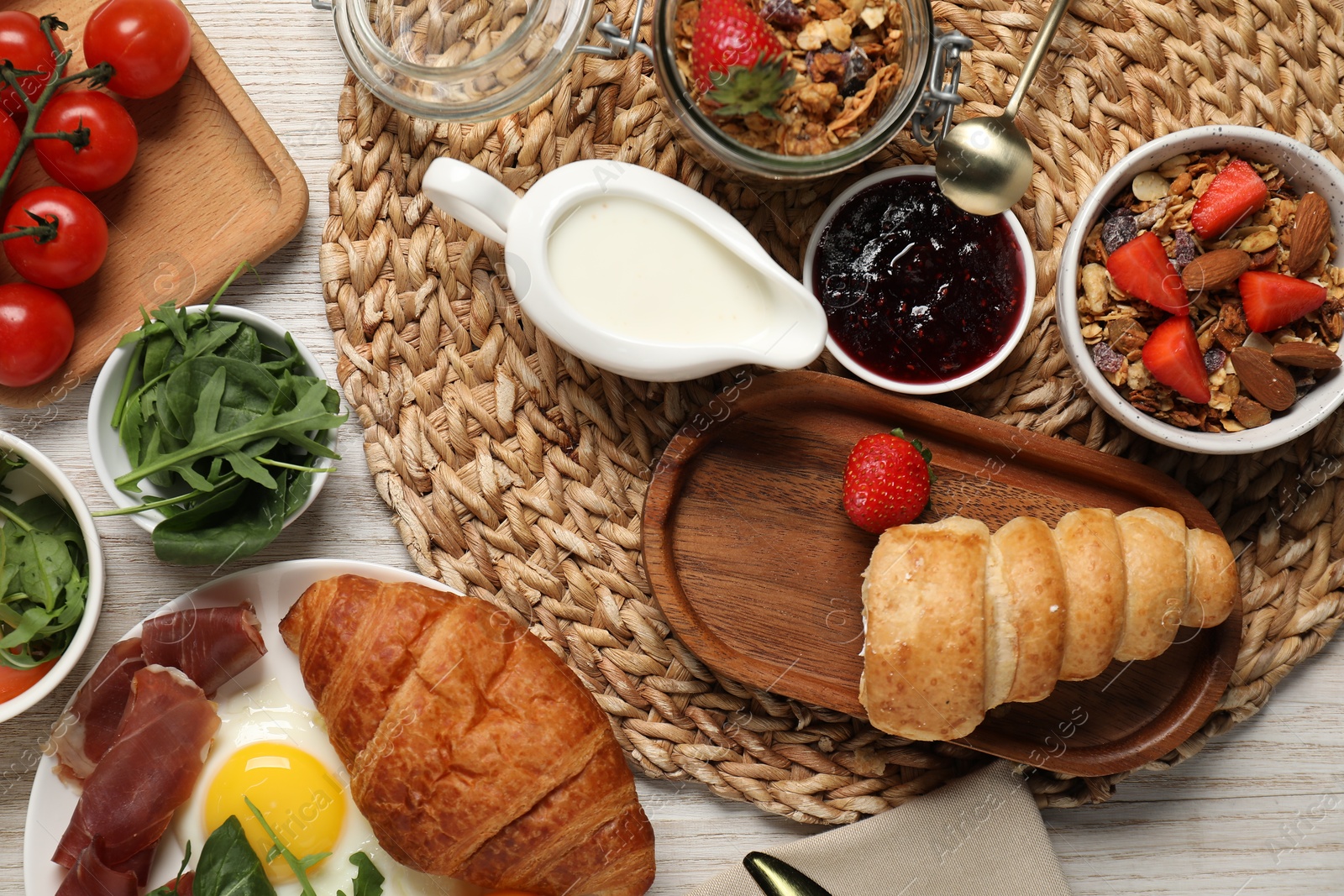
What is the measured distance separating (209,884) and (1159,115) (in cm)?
224

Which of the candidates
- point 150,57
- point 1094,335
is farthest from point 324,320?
point 1094,335

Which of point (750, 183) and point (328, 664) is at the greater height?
point (750, 183)

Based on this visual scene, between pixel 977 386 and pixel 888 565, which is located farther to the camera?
pixel 977 386

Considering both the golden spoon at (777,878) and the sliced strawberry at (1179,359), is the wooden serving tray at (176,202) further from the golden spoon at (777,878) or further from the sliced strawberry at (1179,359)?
the sliced strawberry at (1179,359)

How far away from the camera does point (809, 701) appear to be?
5.65 ft

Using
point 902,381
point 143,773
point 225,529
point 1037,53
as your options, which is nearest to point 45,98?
point 225,529

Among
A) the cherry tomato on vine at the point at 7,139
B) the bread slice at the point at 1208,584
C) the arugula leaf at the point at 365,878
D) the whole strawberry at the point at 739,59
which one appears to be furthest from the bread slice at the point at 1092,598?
the cherry tomato on vine at the point at 7,139

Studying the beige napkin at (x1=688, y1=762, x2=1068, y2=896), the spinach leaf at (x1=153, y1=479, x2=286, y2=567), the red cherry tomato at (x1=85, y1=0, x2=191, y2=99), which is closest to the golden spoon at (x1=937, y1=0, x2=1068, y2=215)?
the beige napkin at (x1=688, y1=762, x2=1068, y2=896)

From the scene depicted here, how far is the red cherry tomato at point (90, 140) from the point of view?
1696mm

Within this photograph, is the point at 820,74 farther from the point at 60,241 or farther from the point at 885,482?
the point at 60,241

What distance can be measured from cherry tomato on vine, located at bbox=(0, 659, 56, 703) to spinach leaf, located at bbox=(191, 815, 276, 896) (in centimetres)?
45

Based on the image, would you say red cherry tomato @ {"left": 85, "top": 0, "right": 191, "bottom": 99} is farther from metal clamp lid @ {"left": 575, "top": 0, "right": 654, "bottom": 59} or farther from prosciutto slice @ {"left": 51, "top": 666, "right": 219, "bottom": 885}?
prosciutto slice @ {"left": 51, "top": 666, "right": 219, "bottom": 885}

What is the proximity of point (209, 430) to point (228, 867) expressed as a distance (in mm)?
775

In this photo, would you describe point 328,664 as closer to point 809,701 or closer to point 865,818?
point 809,701
